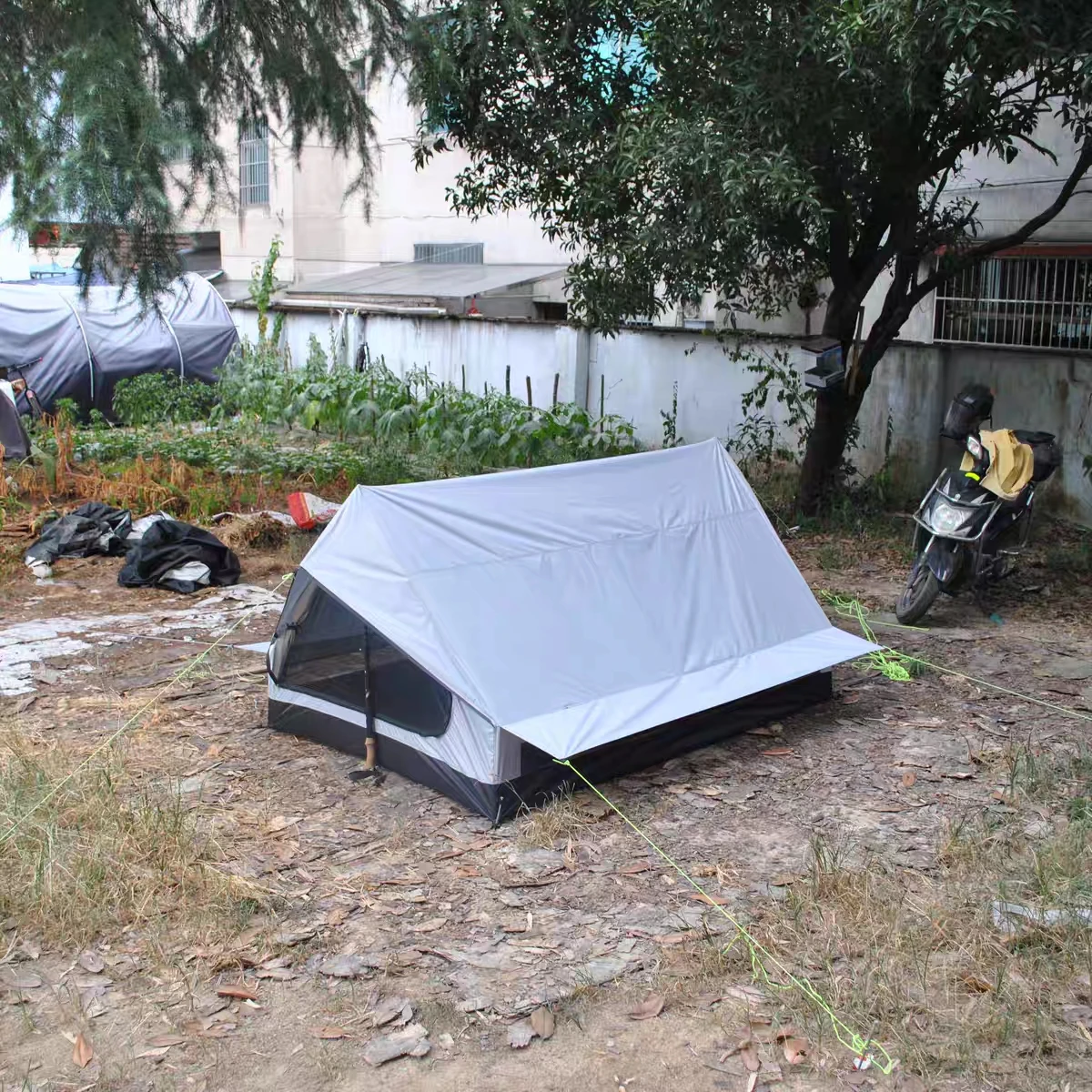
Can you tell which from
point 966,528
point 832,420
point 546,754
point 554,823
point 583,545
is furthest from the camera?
point 832,420

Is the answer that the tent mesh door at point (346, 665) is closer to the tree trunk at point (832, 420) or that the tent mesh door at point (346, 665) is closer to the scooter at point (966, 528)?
the scooter at point (966, 528)

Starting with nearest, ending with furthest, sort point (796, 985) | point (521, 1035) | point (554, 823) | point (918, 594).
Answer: point (521, 1035) < point (796, 985) < point (554, 823) < point (918, 594)

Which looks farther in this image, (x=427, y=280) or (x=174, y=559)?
(x=427, y=280)

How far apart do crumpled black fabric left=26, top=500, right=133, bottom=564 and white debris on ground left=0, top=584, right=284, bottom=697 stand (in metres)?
1.21

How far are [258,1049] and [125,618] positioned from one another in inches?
181

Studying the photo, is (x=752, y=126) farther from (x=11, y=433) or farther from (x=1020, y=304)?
(x=11, y=433)

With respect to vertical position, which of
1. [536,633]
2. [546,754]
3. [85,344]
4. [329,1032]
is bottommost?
[329,1032]

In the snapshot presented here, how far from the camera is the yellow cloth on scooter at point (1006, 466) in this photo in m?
7.08

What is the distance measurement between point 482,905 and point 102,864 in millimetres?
1274

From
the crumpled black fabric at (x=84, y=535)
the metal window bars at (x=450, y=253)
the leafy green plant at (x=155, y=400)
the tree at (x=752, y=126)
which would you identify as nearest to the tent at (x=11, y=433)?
the crumpled black fabric at (x=84, y=535)

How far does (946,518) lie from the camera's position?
7090 millimetres

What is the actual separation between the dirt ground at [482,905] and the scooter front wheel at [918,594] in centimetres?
54

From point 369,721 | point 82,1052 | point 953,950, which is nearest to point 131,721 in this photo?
point 369,721

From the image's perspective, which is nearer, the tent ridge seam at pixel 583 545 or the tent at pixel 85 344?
the tent ridge seam at pixel 583 545
